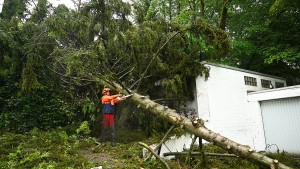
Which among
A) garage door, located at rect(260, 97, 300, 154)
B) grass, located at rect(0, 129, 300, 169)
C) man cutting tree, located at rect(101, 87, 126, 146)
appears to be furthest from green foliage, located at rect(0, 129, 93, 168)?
garage door, located at rect(260, 97, 300, 154)

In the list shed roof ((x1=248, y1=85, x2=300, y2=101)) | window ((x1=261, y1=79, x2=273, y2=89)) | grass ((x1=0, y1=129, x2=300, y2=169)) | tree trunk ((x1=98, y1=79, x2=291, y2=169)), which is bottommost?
grass ((x1=0, y1=129, x2=300, y2=169))

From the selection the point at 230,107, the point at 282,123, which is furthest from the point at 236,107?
the point at 282,123

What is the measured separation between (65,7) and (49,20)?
2.71m

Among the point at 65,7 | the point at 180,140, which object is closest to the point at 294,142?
the point at 180,140

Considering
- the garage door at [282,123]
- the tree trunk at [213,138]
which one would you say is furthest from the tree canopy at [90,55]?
the garage door at [282,123]

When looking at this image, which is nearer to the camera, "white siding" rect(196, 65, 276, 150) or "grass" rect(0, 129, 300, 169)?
"grass" rect(0, 129, 300, 169)

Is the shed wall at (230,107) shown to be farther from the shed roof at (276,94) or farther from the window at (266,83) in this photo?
the window at (266,83)

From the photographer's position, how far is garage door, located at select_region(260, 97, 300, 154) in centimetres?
883

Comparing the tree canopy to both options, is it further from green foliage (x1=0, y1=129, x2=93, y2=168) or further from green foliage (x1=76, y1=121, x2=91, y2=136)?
green foliage (x1=0, y1=129, x2=93, y2=168)

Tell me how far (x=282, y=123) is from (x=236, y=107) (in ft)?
6.03

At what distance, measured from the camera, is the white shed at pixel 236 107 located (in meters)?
8.39

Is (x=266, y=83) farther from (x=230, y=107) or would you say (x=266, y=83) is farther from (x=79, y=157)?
(x=79, y=157)

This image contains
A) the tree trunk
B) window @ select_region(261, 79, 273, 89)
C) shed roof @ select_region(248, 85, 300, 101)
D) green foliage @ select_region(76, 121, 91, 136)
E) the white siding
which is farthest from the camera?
window @ select_region(261, 79, 273, 89)

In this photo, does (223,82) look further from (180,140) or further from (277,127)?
(180,140)
